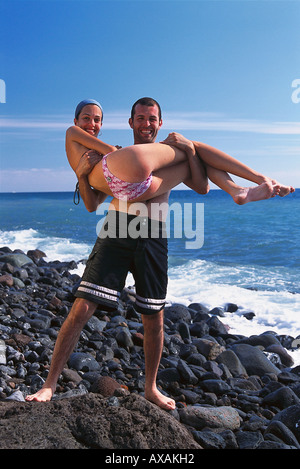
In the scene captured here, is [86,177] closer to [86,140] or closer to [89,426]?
[86,140]

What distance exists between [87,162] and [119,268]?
2.70 ft

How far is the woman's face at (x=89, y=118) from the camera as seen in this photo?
3.88 m

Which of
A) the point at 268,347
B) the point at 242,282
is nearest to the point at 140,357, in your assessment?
the point at 268,347

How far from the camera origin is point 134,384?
489 centimetres

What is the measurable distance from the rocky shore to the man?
436mm

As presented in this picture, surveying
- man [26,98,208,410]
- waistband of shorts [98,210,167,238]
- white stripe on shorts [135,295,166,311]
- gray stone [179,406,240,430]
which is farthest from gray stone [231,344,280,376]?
waistband of shorts [98,210,167,238]

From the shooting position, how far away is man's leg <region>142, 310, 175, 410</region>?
154 inches

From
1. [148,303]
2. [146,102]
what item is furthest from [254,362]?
[146,102]

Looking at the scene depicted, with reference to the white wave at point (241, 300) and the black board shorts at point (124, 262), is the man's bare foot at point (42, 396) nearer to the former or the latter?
the black board shorts at point (124, 262)

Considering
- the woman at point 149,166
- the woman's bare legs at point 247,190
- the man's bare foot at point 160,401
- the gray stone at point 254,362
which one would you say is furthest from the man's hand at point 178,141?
the gray stone at point 254,362

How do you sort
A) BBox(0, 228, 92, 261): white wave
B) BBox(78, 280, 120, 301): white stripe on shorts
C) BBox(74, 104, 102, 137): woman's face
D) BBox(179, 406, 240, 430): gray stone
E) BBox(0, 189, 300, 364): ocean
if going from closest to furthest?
1. BBox(78, 280, 120, 301): white stripe on shorts
2. BBox(74, 104, 102, 137): woman's face
3. BBox(179, 406, 240, 430): gray stone
4. BBox(0, 189, 300, 364): ocean
5. BBox(0, 228, 92, 261): white wave

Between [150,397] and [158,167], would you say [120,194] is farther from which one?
[150,397]

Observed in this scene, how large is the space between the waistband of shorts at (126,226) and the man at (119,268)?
0.02 meters

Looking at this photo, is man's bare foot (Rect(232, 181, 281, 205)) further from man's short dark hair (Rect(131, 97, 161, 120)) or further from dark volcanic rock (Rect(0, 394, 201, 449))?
dark volcanic rock (Rect(0, 394, 201, 449))
